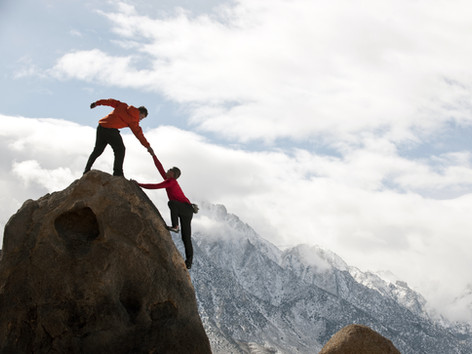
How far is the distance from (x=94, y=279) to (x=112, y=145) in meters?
5.47

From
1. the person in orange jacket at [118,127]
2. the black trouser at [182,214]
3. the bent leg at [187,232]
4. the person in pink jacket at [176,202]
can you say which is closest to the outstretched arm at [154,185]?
the person in pink jacket at [176,202]

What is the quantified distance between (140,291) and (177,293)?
1254mm

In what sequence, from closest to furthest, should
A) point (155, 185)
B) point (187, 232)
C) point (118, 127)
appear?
point (155, 185)
point (118, 127)
point (187, 232)

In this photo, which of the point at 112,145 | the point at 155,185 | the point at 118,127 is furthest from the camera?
the point at 112,145

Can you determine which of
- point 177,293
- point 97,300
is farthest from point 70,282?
point 177,293

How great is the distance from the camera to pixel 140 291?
63.7ft

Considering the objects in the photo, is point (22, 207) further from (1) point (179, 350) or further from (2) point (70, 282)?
(1) point (179, 350)

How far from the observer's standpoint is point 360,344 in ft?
84.4

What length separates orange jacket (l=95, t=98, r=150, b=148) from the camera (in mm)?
21906

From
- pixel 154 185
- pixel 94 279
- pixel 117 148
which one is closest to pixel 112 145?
pixel 117 148

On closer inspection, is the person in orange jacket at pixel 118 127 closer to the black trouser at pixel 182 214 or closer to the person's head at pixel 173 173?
the person's head at pixel 173 173

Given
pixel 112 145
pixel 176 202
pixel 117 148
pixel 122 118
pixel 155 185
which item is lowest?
pixel 176 202

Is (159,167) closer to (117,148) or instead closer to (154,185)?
(154,185)

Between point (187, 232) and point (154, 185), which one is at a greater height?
point (154, 185)
